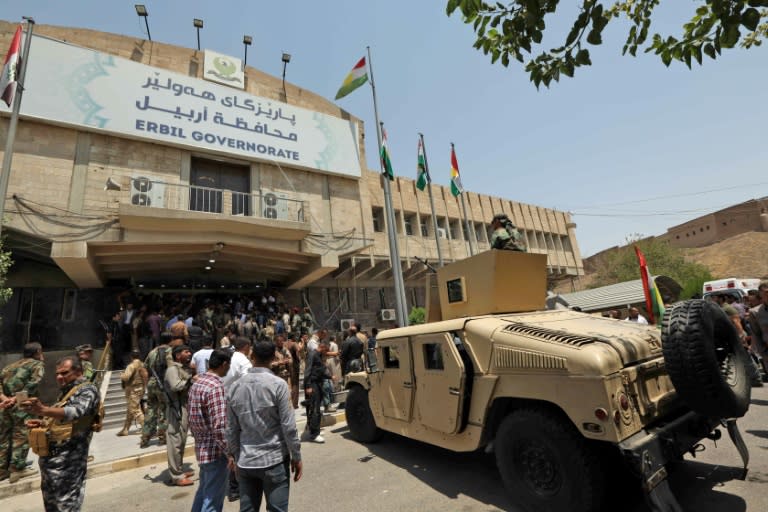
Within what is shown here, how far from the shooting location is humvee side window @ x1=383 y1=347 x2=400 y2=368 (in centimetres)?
493

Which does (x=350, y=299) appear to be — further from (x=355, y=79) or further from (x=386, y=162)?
(x=355, y=79)

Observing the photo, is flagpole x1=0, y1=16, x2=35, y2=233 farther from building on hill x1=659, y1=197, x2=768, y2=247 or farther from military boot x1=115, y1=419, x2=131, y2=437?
building on hill x1=659, y1=197, x2=768, y2=247

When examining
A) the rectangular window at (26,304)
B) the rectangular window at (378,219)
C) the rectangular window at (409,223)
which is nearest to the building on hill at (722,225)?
the rectangular window at (409,223)

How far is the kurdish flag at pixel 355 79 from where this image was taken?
13.0 metres

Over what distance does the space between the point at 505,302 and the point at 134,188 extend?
1273cm

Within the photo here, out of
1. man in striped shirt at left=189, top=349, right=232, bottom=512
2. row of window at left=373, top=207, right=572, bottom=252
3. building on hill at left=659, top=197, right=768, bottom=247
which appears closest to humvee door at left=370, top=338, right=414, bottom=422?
man in striped shirt at left=189, top=349, right=232, bottom=512

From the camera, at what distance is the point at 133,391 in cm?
723

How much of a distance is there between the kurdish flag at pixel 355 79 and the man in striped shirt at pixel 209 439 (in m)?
12.2

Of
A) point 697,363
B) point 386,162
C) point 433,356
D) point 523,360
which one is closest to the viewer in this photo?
point 697,363

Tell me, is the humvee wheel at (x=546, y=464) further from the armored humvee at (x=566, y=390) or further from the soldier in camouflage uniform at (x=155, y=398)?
the soldier in camouflage uniform at (x=155, y=398)

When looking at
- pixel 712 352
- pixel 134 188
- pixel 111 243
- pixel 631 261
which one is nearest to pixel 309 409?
pixel 712 352

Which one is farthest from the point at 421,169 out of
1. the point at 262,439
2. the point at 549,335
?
the point at 262,439

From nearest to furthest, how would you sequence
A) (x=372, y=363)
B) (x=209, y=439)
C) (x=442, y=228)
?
(x=209, y=439) < (x=372, y=363) < (x=442, y=228)

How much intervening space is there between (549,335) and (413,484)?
7.60 ft
